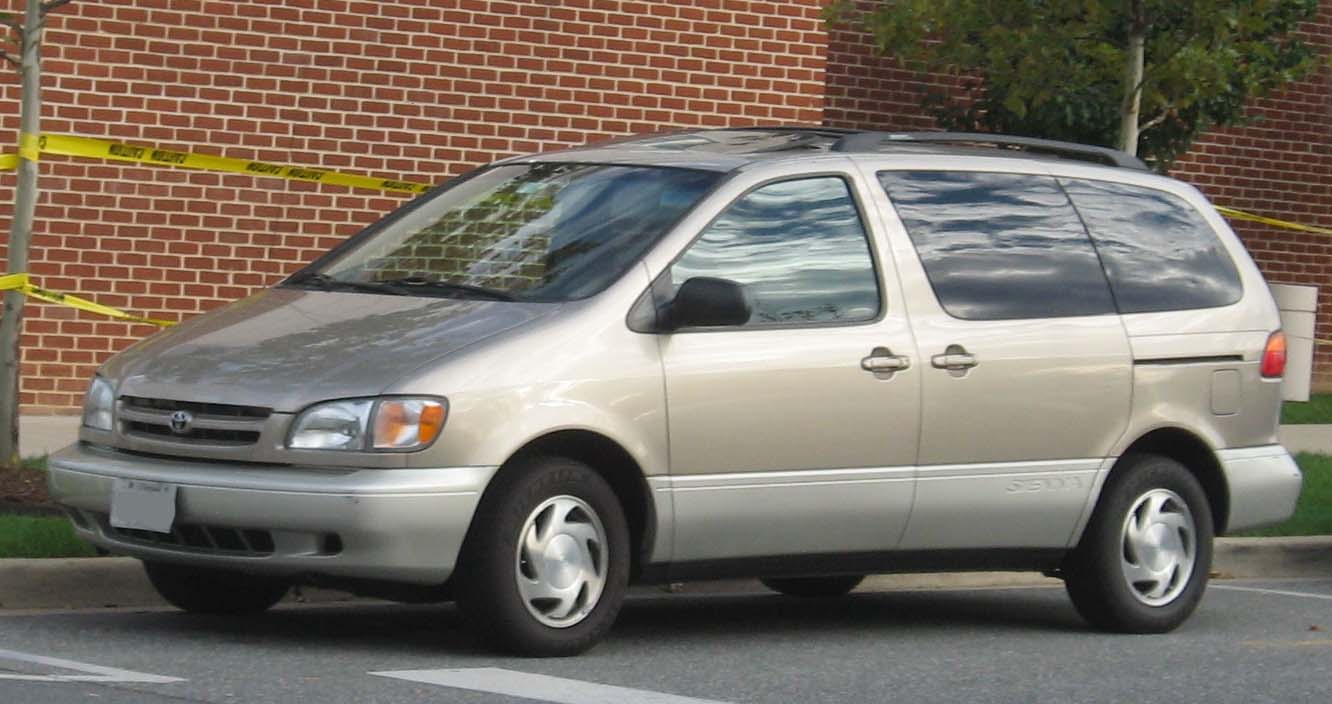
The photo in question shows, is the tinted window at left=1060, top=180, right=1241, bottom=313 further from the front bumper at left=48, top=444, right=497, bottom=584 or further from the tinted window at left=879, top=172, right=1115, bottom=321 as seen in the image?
the front bumper at left=48, top=444, right=497, bottom=584

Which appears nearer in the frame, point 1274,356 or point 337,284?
point 337,284

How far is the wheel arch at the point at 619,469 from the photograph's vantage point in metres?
7.60

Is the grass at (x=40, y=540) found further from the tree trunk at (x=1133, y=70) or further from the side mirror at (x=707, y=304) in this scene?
the tree trunk at (x=1133, y=70)

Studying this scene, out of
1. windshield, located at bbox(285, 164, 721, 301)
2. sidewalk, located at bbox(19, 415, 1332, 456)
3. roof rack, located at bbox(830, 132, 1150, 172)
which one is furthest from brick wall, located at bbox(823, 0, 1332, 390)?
windshield, located at bbox(285, 164, 721, 301)

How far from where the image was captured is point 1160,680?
795cm

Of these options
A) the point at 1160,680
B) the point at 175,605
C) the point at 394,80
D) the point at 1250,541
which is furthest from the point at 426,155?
the point at 1160,680

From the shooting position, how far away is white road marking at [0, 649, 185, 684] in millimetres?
6816

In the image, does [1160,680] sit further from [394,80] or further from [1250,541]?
[394,80]

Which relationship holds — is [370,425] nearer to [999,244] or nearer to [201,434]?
[201,434]

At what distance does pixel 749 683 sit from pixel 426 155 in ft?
26.8

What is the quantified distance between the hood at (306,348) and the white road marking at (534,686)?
2.76ft

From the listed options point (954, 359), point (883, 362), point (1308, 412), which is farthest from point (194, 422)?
point (1308, 412)

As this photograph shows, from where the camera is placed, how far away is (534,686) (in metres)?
7.04

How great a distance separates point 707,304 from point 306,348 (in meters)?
1.24
